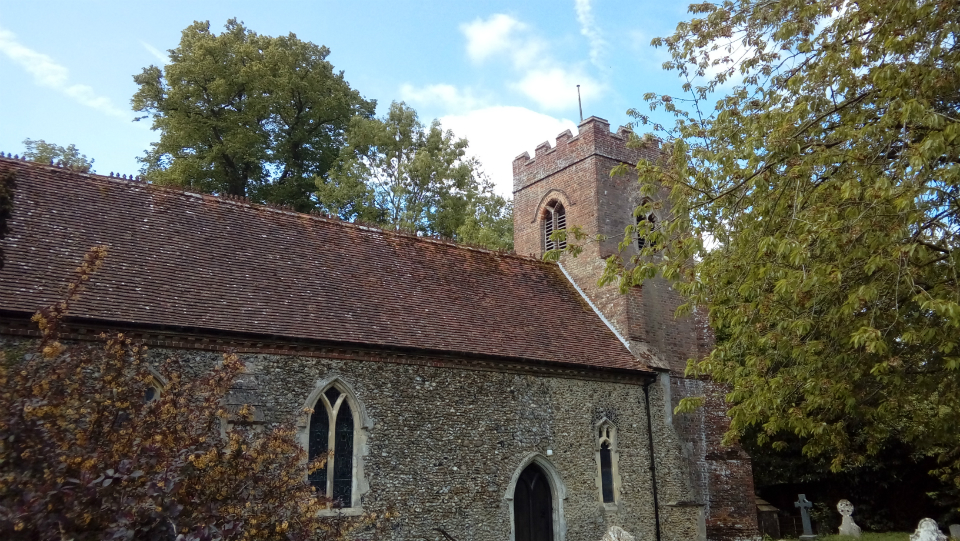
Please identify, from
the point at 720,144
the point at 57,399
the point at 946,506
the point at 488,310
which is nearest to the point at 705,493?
the point at 488,310

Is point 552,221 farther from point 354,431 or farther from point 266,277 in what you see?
point 354,431

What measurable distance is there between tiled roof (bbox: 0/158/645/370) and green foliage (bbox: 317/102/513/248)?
9.72 m

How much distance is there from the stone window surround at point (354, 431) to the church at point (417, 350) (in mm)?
28

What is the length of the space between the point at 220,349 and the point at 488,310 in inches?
224

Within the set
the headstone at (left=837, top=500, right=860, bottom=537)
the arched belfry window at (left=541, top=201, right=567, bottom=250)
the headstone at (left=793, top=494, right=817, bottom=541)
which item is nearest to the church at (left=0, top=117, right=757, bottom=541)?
the arched belfry window at (left=541, top=201, right=567, bottom=250)

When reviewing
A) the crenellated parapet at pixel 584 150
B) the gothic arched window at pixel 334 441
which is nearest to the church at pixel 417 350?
the gothic arched window at pixel 334 441

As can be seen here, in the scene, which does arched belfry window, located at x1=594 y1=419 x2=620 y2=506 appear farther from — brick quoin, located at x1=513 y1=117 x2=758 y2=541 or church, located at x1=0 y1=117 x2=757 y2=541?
brick quoin, located at x1=513 y1=117 x2=758 y2=541

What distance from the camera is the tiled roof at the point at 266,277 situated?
424 inches

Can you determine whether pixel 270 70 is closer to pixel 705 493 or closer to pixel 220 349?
pixel 220 349

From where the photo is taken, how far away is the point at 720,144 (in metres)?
9.51

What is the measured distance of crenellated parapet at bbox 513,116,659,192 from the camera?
60.6 ft

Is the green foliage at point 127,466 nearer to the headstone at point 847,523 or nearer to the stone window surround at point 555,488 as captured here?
the stone window surround at point 555,488

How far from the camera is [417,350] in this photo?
12430mm

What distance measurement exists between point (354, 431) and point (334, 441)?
0.37 meters
